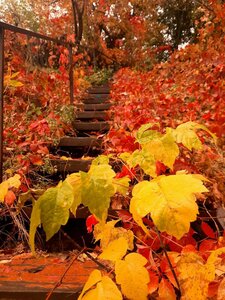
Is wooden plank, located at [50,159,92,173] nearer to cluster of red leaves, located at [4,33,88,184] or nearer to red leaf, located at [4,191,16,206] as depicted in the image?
cluster of red leaves, located at [4,33,88,184]

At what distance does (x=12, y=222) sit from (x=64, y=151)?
5.13 feet

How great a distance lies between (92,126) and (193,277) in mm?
3509

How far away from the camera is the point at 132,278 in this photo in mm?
1033

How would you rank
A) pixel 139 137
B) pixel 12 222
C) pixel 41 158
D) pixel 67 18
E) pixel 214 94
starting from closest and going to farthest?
pixel 139 137, pixel 12 222, pixel 41 158, pixel 214 94, pixel 67 18

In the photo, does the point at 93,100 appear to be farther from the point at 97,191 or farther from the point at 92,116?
the point at 97,191

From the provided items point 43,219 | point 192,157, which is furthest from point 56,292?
point 192,157

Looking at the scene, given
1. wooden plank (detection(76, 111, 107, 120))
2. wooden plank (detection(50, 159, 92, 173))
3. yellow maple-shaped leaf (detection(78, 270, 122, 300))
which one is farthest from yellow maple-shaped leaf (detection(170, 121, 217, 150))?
wooden plank (detection(76, 111, 107, 120))

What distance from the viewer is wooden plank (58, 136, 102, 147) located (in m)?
3.83

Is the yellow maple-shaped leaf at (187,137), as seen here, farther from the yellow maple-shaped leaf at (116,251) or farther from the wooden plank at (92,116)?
the wooden plank at (92,116)

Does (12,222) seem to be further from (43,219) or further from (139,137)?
(43,219)

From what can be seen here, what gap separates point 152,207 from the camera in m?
0.94

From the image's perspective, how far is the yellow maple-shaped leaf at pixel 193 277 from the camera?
44.9 inches

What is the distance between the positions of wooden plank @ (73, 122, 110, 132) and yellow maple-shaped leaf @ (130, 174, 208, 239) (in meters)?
3.45

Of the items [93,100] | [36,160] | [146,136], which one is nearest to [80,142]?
[36,160]
